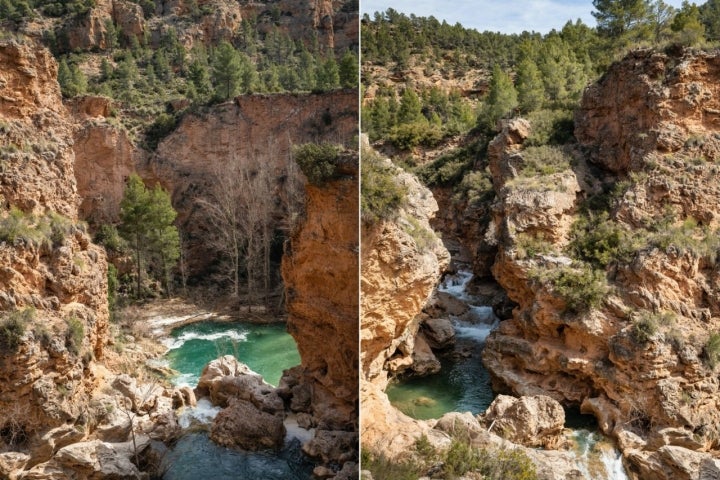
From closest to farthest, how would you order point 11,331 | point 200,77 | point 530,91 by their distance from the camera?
point 11,331 → point 530,91 → point 200,77

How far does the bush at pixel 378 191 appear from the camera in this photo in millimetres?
3688

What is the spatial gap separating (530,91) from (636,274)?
427 cm

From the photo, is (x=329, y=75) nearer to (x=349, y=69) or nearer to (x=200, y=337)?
(x=349, y=69)

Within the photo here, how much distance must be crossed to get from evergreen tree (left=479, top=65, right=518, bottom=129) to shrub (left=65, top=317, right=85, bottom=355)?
19.2 feet

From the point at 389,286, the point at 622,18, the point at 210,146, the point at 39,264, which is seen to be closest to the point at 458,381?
the point at 389,286

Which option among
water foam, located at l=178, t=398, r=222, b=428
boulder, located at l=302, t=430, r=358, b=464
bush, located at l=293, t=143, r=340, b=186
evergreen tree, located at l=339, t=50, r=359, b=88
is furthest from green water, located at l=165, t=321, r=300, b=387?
evergreen tree, located at l=339, t=50, r=359, b=88

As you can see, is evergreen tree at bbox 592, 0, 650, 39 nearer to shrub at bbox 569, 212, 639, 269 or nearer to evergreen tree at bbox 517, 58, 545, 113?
evergreen tree at bbox 517, 58, 545, 113

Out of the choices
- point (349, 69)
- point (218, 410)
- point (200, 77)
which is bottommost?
point (218, 410)

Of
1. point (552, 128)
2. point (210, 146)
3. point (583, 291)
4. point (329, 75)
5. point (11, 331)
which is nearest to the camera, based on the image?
point (11, 331)

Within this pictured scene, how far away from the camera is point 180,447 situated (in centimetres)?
439

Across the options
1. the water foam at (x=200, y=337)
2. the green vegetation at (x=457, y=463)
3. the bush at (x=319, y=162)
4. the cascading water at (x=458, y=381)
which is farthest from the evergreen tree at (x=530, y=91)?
the green vegetation at (x=457, y=463)

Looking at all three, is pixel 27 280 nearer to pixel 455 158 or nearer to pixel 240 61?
pixel 455 158

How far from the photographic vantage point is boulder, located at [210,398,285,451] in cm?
462

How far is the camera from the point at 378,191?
4.02 meters
